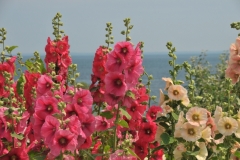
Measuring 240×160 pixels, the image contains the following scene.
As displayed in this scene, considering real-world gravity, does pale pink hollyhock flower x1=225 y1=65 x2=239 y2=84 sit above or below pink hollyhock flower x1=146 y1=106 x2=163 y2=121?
above

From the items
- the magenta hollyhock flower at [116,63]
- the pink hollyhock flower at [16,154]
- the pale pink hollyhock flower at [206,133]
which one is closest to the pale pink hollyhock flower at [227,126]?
the pale pink hollyhock flower at [206,133]

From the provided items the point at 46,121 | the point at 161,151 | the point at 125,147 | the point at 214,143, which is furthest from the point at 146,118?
the point at 46,121

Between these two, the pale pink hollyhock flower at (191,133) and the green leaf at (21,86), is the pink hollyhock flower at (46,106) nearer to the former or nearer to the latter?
the green leaf at (21,86)

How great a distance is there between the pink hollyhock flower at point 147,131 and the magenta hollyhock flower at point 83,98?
0.83 metres

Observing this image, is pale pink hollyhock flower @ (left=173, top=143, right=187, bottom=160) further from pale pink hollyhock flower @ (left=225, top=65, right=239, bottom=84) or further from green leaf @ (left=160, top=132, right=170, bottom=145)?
pale pink hollyhock flower @ (left=225, top=65, right=239, bottom=84)

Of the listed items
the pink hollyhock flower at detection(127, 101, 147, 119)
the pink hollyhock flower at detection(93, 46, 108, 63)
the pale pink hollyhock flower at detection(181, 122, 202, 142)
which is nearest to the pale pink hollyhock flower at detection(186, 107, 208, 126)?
the pale pink hollyhock flower at detection(181, 122, 202, 142)

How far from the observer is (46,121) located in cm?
220

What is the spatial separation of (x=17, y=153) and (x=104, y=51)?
2.72 feet

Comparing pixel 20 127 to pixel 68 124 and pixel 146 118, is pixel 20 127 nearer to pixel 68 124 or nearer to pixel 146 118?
pixel 68 124

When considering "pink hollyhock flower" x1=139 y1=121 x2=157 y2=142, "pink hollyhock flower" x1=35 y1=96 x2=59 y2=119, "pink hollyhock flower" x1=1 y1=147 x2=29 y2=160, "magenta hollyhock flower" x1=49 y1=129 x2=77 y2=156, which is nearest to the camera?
"magenta hollyhock flower" x1=49 y1=129 x2=77 y2=156

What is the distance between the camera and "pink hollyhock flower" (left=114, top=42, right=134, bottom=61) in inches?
101

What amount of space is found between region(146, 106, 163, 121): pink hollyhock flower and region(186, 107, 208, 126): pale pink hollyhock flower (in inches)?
15.4

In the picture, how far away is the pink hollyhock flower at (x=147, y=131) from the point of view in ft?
10.3

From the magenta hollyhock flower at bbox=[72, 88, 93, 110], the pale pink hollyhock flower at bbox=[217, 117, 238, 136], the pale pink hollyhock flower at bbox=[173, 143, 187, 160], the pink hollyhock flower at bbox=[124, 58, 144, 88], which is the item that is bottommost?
the pale pink hollyhock flower at bbox=[173, 143, 187, 160]
